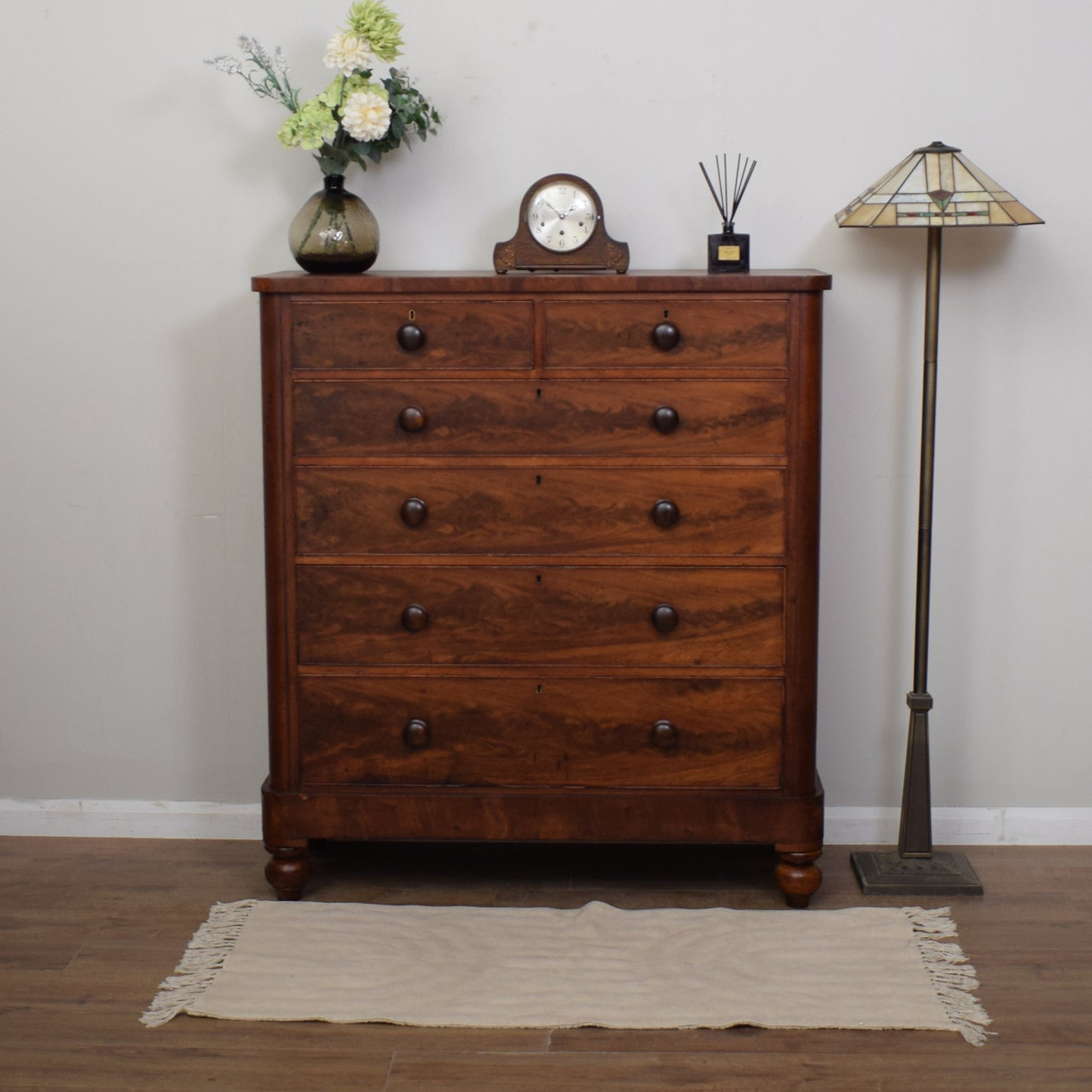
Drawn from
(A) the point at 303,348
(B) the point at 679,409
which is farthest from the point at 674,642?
(A) the point at 303,348

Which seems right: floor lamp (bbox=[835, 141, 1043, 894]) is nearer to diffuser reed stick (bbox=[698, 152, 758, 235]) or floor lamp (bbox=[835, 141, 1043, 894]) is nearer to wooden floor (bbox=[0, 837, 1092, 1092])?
wooden floor (bbox=[0, 837, 1092, 1092])

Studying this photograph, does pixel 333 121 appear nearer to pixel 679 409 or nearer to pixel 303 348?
pixel 303 348

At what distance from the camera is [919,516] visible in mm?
2877

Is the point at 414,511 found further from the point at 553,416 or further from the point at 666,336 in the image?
the point at 666,336

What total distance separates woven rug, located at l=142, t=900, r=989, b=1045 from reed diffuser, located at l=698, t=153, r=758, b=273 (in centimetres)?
131

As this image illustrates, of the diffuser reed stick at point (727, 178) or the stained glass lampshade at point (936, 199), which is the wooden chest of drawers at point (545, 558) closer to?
the stained glass lampshade at point (936, 199)

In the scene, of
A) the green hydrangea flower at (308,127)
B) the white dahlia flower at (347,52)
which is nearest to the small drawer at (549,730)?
the green hydrangea flower at (308,127)

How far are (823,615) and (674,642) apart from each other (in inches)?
21.2

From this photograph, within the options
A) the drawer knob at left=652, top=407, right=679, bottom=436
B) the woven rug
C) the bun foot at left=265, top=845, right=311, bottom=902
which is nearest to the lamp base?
the woven rug

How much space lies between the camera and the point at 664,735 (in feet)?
8.93

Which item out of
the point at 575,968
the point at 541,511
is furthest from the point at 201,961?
the point at 541,511

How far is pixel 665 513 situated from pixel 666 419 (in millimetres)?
181

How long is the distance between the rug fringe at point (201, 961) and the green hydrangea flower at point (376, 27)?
1760 mm

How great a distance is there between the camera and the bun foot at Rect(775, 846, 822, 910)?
9.11 ft
